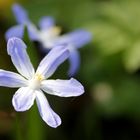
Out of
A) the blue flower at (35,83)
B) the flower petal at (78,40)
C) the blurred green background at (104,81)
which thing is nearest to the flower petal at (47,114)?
the blue flower at (35,83)

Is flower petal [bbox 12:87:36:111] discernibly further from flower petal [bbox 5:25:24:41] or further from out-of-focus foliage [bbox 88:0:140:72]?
out-of-focus foliage [bbox 88:0:140:72]

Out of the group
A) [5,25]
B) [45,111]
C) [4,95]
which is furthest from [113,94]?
[45,111]

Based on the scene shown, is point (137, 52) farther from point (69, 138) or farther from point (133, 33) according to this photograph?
point (69, 138)

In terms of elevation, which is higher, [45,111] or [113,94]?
[45,111]

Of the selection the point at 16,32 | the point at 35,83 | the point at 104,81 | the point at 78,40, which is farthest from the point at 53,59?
the point at 104,81

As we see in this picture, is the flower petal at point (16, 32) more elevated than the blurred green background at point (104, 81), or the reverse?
the flower petal at point (16, 32)

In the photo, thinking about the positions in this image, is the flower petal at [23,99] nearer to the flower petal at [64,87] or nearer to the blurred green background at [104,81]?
the flower petal at [64,87]
